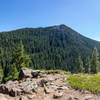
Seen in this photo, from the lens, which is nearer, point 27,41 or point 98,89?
point 98,89

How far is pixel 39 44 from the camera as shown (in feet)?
581

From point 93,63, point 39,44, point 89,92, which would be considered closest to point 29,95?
point 89,92

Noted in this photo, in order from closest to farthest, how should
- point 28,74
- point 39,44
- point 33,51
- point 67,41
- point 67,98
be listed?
point 67,98, point 28,74, point 33,51, point 39,44, point 67,41

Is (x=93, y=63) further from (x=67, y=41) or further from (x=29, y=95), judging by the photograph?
(x=67, y=41)

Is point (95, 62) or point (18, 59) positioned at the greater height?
point (18, 59)

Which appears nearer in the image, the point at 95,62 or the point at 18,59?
the point at 18,59

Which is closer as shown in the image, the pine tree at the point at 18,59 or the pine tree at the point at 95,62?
the pine tree at the point at 18,59

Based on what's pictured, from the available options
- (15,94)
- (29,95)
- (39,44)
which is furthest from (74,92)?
(39,44)

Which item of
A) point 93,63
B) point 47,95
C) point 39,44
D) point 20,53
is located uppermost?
point 39,44

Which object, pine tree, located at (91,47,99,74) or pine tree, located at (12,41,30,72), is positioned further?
pine tree, located at (91,47,99,74)

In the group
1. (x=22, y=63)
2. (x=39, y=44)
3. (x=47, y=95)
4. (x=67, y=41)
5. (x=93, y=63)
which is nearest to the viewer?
(x=47, y=95)

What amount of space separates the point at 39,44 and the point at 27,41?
32.9 metres

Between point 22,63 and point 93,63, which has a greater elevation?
point 22,63

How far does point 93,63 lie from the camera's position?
32.6m
